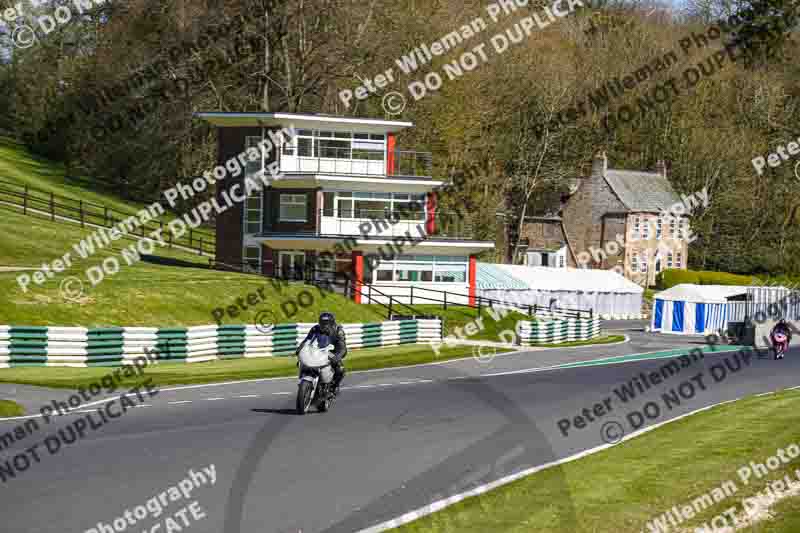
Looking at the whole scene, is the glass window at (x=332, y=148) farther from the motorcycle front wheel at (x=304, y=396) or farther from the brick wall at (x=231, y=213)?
the motorcycle front wheel at (x=304, y=396)

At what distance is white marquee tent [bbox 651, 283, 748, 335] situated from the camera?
6425cm

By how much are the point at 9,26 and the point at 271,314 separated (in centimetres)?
5174

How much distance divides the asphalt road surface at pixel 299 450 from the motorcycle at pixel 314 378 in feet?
1.28

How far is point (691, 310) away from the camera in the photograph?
6444 cm

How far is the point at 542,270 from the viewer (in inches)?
2936

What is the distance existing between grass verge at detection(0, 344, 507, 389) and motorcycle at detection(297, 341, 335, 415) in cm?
763

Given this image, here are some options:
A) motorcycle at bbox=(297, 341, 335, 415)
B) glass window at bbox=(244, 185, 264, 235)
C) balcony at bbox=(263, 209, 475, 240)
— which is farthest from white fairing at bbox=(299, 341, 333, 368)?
glass window at bbox=(244, 185, 264, 235)

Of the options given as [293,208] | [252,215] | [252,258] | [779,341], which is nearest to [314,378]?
[779,341]

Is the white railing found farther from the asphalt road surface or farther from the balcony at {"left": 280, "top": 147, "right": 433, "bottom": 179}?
the asphalt road surface

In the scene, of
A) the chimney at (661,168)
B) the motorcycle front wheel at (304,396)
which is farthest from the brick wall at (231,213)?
the chimney at (661,168)

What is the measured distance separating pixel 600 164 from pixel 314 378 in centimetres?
7574

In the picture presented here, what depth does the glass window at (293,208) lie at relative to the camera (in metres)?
56.9

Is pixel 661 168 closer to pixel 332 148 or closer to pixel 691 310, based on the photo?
pixel 691 310

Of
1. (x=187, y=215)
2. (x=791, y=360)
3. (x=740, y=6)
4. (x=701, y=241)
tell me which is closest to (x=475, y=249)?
(x=791, y=360)
